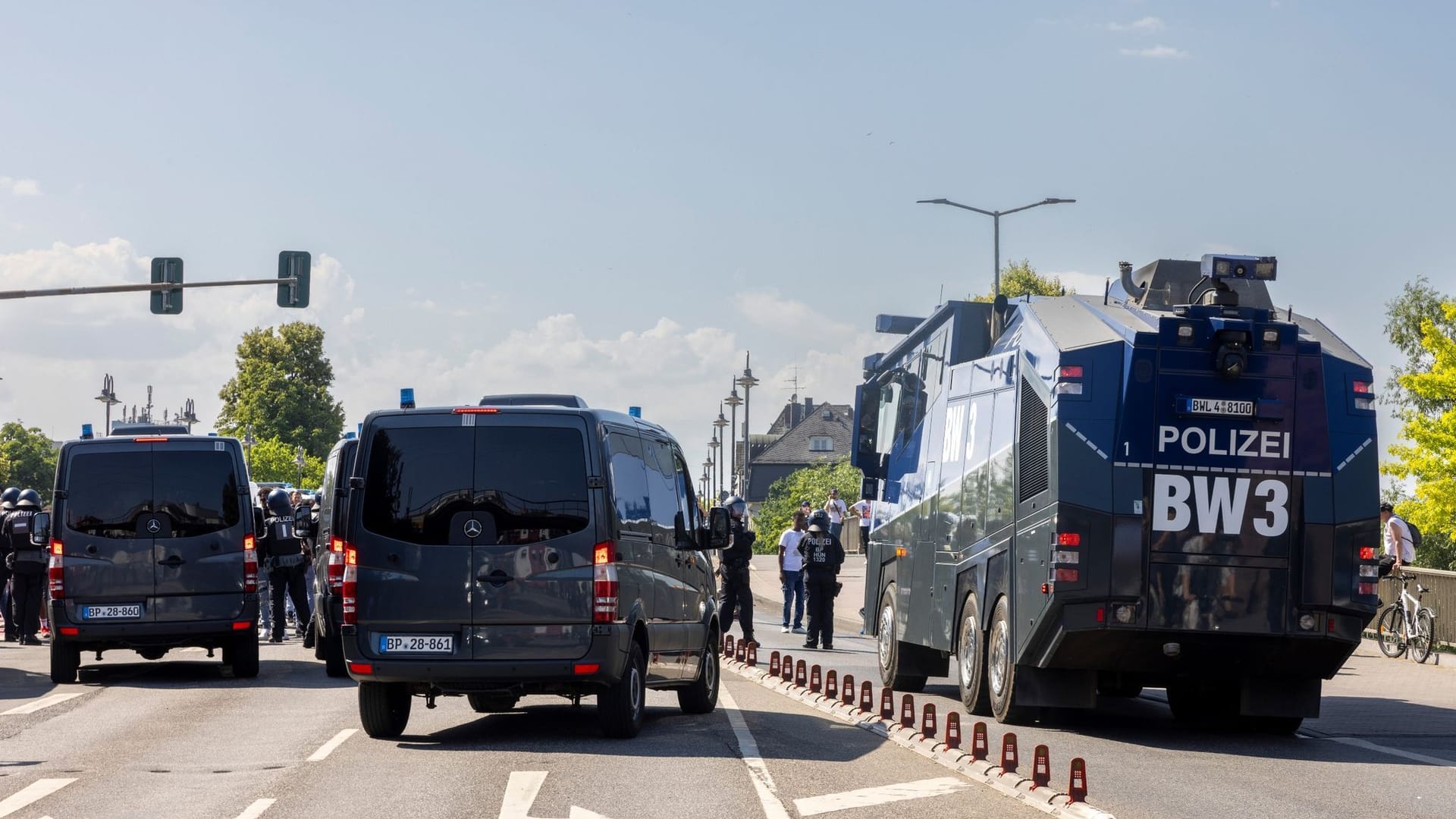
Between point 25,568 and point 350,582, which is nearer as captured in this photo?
point 350,582

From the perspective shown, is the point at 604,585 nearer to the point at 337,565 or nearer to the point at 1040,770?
the point at 337,565

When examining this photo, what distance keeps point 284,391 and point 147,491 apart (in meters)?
88.3

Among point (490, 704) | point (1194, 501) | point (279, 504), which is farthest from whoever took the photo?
point (279, 504)

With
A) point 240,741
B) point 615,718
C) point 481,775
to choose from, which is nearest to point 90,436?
point 240,741

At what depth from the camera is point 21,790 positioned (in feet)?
34.3

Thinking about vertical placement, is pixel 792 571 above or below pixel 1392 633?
above

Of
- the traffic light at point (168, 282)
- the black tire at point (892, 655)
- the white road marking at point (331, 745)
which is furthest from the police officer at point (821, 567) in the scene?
the white road marking at point (331, 745)

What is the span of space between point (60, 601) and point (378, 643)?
7045mm

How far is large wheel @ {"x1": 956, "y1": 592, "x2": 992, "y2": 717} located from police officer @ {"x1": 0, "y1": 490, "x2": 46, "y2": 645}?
12.5m

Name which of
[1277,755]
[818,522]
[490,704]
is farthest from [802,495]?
[1277,755]

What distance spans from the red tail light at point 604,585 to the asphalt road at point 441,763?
89cm

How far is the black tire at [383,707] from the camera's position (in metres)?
13.0

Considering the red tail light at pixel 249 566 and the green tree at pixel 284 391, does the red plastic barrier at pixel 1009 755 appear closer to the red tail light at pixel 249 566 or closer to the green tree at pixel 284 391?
the red tail light at pixel 249 566

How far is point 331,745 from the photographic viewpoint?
12812mm
